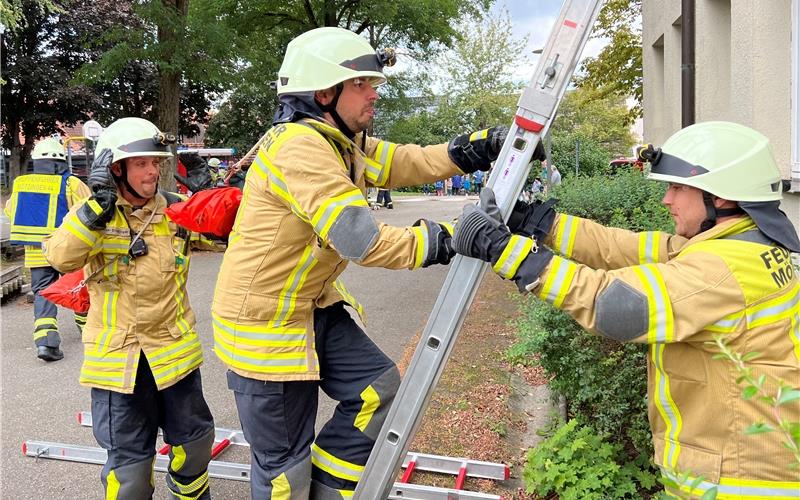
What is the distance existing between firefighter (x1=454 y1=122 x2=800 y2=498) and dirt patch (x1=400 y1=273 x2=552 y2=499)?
5.35 ft

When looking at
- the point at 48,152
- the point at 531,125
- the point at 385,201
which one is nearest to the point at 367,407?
the point at 531,125

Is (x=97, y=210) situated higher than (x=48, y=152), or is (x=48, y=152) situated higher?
(x=48, y=152)

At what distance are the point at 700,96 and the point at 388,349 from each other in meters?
4.43

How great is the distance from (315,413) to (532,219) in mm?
1284

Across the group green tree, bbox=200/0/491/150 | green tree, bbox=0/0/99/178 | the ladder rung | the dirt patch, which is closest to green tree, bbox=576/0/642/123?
green tree, bbox=200/0/491/150

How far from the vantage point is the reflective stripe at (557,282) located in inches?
79.1

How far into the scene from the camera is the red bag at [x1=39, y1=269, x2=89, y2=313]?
338 cm

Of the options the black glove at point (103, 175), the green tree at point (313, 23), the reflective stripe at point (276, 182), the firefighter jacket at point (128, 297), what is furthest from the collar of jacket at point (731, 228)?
the green tree at point (313, 23)

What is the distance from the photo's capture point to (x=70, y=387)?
5.57 metres

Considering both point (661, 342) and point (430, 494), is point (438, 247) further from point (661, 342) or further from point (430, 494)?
point (430, 494)

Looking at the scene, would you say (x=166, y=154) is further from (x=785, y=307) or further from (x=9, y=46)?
(x=9, y=46)

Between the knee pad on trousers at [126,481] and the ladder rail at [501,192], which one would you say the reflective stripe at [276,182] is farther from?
the knee pad on trousers at [126,481]

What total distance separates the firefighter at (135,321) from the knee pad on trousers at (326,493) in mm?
708

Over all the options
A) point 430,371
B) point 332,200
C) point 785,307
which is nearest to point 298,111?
point 332,200
